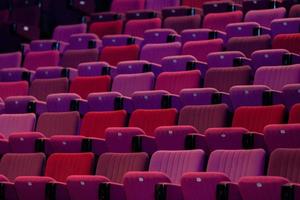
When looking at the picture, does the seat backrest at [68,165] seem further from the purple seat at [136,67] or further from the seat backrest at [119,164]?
the purple seat at [136,67]

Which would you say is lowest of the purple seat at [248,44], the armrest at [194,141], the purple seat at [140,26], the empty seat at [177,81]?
the armrest at [194,141]

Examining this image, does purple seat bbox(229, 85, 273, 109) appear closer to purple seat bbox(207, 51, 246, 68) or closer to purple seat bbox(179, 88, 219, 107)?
purple seat bbox(179, 88, 219, 107)

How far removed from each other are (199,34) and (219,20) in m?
0.12

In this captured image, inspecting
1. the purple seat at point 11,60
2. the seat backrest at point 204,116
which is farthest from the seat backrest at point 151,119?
the purple seat at point 11,60

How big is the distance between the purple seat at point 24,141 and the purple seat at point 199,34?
22.7 inches

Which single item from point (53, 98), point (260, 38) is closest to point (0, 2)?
point (53, 98)

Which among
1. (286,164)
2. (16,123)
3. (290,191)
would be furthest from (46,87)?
(290,191)

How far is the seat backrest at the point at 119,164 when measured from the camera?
165cm

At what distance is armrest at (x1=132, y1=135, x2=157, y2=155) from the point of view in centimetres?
174

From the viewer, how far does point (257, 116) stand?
1.72 m

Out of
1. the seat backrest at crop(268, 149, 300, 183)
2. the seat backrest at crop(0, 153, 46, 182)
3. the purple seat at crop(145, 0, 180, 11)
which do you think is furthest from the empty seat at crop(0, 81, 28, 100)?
the seat backrest at crop(268, 149, 300, 183)

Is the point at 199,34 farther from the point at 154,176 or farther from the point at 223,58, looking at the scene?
the point at 154,176

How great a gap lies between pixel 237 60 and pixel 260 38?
12 centimetres

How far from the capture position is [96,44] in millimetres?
2471
